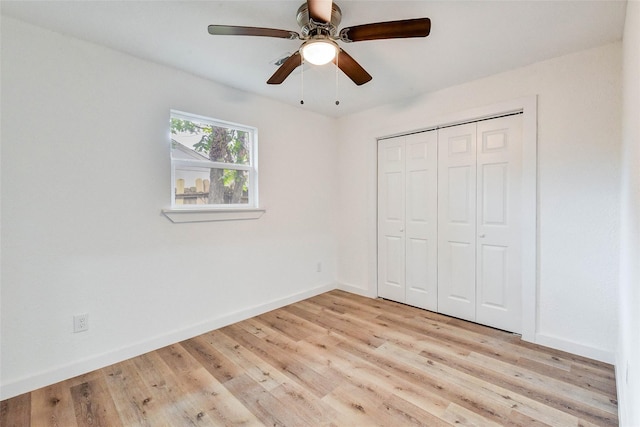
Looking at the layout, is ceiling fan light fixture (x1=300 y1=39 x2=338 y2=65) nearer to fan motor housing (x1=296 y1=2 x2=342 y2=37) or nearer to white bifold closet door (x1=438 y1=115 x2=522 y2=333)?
fan motor housing (x1=296 y1=2 x2=342 y2=37)

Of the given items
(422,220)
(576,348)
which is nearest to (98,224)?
(422,220)

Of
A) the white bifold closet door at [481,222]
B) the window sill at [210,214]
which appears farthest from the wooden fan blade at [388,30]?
the window sill at [210,214]

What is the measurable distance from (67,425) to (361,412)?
5.29 feet

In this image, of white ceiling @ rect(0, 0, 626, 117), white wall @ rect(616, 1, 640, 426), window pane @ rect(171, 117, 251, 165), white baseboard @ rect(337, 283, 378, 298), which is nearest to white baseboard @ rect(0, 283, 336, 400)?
white baseboard @ rect(337, 283, 378, 298)

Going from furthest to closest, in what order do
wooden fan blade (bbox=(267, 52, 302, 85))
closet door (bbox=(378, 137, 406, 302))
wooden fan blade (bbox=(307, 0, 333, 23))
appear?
1. closet door (bbox=(378, 137, 406, 302))
2. wooden fan blade (bbox=(267, 52, 302, 85))
3. wooden fan blade (bbox=(307, 0, 333, 23))

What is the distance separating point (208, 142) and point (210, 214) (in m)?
0.70

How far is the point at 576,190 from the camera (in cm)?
221

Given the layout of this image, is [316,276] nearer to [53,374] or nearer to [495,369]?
[495,369]

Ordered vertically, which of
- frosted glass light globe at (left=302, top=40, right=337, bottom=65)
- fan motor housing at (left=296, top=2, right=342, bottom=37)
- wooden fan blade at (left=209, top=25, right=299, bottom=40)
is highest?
fan motor housing at (left=296, top=2, right=342, bottom=37)

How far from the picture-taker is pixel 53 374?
1913mm

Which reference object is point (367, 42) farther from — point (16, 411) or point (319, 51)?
point (16, 411)

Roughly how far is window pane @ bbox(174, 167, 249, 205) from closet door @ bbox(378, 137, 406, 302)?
5.31ft

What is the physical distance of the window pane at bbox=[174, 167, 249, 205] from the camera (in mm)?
2571

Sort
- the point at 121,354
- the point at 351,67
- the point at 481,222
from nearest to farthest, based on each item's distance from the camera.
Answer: the point at 351,67 → the point at 121,354 → the point at 481,222
